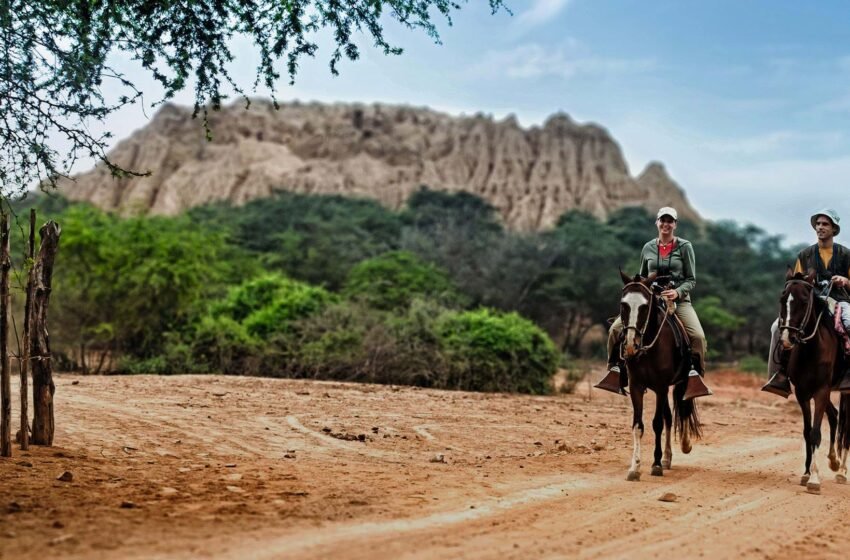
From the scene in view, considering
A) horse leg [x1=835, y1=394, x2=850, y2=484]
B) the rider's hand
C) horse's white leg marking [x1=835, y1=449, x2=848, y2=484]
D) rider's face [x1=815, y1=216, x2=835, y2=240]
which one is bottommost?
horse's white leg marking [x1=835, y1=449, x2=848, y2=484]

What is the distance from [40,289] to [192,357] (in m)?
11.7

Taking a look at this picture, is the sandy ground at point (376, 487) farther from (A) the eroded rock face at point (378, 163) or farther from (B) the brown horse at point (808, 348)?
(A) the eroded rock face at point (378, 163)

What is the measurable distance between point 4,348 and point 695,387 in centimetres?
717

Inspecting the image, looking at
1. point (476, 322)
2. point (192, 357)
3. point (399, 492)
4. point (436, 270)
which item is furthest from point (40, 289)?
point (436, 270)

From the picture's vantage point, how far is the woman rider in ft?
30.4

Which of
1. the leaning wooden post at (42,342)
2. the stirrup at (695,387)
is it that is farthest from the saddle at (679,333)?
the leaning wooden post at (42,342)

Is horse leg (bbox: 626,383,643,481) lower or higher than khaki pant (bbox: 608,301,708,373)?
lower

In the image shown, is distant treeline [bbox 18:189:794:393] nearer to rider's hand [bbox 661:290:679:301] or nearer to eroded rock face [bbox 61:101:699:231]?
rider's hand [bbox 661:290:679:301]

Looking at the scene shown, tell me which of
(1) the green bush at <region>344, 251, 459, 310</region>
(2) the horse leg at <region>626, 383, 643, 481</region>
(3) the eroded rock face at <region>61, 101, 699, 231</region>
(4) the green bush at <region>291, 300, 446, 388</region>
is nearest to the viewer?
(2) the horse leg at <region>626, 383, 643, 481</region>

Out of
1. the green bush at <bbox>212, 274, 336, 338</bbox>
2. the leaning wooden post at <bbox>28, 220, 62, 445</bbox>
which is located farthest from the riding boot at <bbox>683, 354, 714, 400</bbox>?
the green bush at <bbox>212, 274, 336, 338</bbox>

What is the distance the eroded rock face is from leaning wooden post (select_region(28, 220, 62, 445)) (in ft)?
225

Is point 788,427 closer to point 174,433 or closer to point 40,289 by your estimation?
point 174,433

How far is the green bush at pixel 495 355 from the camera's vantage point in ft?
64.5

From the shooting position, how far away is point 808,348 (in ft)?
28.8
